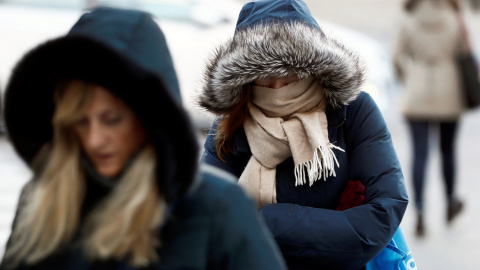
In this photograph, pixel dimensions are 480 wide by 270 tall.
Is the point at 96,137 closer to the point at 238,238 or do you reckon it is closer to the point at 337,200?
the point at 238,238

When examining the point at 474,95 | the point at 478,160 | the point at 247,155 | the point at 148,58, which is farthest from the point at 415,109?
the point at 148,58

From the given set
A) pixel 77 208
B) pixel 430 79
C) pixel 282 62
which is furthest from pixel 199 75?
pixel 77 208

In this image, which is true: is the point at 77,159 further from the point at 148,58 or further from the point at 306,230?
the point at 306,230

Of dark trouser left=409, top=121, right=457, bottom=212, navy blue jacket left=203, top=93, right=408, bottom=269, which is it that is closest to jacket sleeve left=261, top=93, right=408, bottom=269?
navy blue jacket left=203, top=93, right=408, bottom=269

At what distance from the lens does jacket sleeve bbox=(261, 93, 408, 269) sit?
271cm

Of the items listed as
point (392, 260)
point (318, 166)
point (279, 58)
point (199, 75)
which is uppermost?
point (279, 58)

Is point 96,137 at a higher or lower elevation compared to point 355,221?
higher

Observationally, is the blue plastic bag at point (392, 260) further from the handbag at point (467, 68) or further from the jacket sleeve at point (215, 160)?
the handbag at point (467, 68)

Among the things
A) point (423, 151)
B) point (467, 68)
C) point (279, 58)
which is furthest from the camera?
point (423, 151)

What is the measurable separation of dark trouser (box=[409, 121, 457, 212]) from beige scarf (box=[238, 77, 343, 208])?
10.8 ft

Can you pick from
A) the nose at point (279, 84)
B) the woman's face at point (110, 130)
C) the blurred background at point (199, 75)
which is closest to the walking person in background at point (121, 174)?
the woman's face at point (110, 130)

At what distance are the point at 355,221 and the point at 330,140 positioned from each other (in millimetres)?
324

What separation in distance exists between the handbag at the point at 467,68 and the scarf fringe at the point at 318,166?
3.42m

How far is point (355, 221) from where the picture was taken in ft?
8.97
